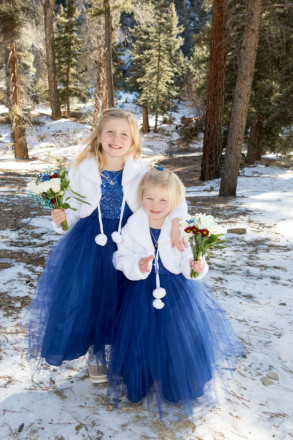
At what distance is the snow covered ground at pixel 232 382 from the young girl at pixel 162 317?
6.9 inches

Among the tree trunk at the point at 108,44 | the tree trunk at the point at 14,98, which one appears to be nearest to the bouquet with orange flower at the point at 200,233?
the tree trunk at the point at 14,98

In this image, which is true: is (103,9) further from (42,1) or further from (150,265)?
(150,265)

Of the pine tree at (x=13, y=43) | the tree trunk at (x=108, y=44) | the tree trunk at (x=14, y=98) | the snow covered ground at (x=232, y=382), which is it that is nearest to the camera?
the snow covered ground at (x=232, y=382)

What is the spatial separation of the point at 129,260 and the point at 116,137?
0.97m

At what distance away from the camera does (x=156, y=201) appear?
249 cm

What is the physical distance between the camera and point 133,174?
276 centimetres

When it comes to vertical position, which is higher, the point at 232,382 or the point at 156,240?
the point at 156,240

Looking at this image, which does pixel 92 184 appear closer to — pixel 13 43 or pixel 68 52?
pixel 13 43

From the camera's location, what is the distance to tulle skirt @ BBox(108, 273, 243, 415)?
91.0 inches

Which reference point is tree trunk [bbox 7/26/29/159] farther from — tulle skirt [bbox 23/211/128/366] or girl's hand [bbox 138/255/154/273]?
girl's hand [bbox 138/255/154/273]

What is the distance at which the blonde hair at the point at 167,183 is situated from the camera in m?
2.53

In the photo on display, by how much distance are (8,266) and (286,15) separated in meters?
14.8

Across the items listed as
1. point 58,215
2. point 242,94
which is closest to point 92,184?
point 58,215

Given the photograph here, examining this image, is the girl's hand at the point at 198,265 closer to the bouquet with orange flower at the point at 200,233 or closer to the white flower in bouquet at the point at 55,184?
the bouquet with orange flower at the point at 200,233
